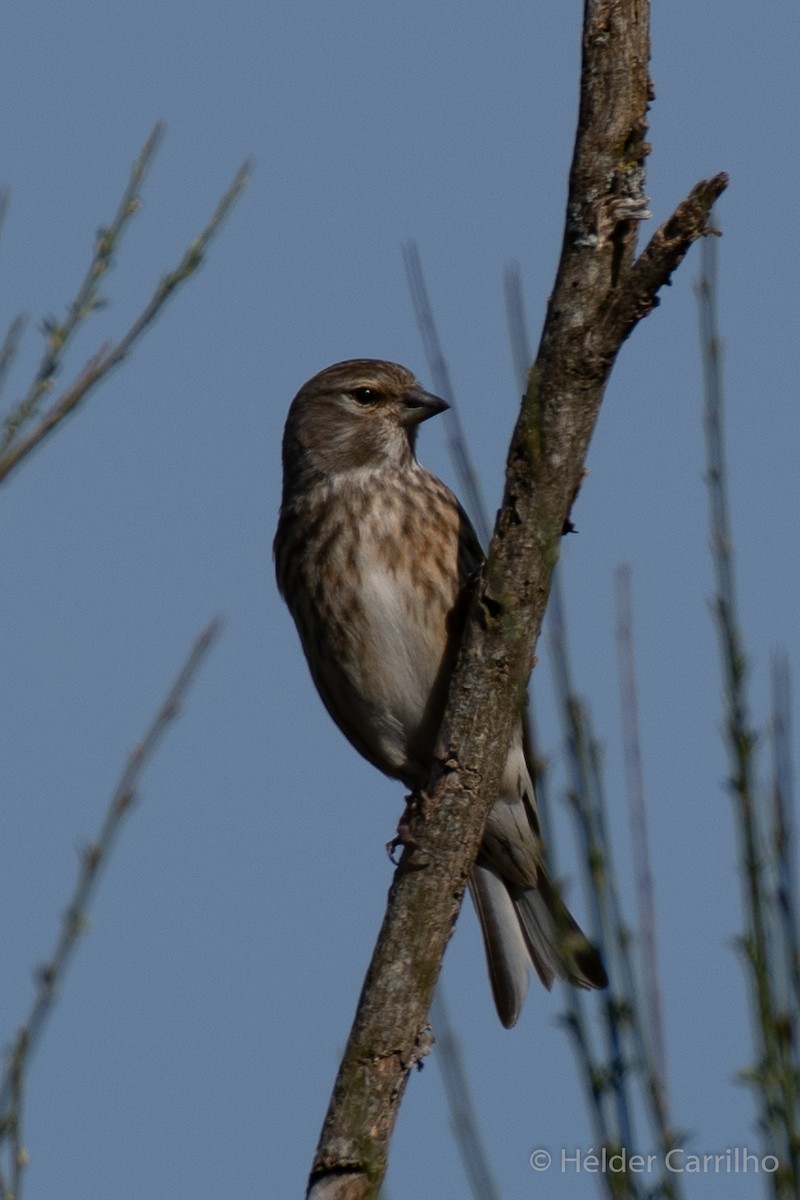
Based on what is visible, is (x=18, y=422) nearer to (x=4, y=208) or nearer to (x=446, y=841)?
(x=4, y=208)

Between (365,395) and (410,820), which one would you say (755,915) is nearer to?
(410,820)

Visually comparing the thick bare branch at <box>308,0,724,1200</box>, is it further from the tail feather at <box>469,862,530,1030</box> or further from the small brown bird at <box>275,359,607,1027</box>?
the tail feather at <box>469,862,530,1030</box>

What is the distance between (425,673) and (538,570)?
2.16 m

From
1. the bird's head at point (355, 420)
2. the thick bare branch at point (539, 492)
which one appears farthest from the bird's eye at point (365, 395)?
the thick bare branch at point (539, 492)

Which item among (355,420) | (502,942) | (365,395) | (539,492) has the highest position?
(365,395)

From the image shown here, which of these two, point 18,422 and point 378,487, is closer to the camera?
point 18,422

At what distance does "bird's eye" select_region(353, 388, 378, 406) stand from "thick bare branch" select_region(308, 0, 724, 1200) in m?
3.19

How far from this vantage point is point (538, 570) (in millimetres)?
4852

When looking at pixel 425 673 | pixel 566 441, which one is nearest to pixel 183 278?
pixel 566 441

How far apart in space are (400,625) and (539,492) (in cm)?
215

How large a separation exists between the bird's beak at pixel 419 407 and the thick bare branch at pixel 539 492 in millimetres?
3003

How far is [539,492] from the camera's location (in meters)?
4.83

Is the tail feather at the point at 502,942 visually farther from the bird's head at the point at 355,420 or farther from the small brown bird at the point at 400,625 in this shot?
the bird's head at the point at 355,420

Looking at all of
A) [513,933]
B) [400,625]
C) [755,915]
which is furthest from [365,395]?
[755,915]
